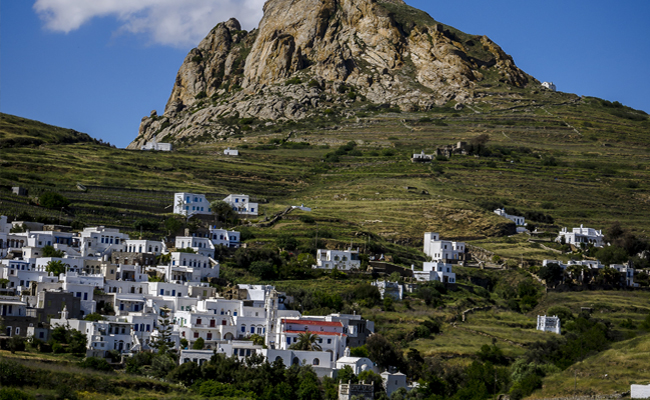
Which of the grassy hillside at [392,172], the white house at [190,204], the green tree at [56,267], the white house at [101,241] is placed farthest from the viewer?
the grassy hillside at [392,172]

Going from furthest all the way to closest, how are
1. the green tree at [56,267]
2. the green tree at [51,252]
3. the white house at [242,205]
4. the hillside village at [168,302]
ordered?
the white house at [242,205]
the green tree at [51,252]
the green tree at [56,267]
the hillside village at [168,302]

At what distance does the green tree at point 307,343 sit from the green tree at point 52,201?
41237 mm

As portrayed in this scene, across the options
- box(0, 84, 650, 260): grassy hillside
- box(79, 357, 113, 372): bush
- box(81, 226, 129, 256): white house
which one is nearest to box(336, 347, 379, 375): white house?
box(79, 357, 113, 372): bush

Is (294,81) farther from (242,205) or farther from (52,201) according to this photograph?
(52,201)

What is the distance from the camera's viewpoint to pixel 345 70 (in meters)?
190

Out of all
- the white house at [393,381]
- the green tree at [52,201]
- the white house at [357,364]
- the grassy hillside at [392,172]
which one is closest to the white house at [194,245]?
the grassy hillside at [392,172]

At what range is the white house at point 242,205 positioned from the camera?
106 m

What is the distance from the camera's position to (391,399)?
59125mm

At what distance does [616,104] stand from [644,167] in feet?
188

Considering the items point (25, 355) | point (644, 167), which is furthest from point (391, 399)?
point (644, 167)

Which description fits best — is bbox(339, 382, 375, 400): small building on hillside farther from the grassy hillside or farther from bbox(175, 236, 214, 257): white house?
the grassy hillside

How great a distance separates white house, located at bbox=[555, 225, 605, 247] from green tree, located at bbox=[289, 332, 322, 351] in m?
49.9

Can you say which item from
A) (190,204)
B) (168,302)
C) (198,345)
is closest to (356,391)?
(198,345)

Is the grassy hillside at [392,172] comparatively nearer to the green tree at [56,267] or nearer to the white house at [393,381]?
the green tree at [56,267]
